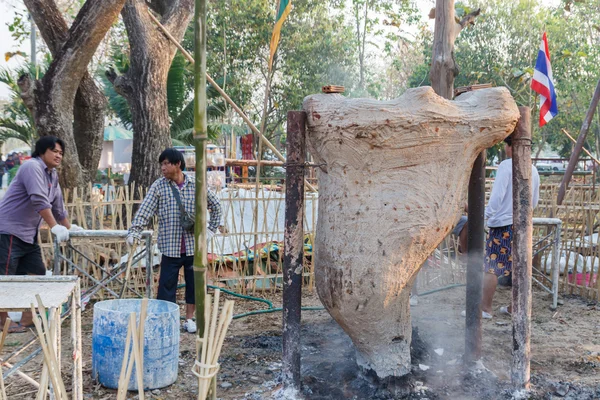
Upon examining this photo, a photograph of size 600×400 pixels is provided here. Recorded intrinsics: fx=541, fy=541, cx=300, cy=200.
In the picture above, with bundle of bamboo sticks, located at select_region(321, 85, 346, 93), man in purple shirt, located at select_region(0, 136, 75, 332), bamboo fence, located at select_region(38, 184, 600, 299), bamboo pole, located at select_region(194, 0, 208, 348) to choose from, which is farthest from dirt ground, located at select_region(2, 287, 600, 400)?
bundle of bamboo sticks, located at select_region(321, 85, 346, 93)

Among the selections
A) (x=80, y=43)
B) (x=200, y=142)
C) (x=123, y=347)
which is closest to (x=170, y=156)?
(x=123, y=347)

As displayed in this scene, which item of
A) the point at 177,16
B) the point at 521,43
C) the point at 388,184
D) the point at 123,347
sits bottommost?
the point at 123,347

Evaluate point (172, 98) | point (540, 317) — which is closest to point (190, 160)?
point (172, 98)

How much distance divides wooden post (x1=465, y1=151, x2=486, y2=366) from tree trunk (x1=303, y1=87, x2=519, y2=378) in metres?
0.70

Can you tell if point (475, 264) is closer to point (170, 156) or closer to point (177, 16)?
point (170, 156)

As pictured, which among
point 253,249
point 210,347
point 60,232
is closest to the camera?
point 210,347

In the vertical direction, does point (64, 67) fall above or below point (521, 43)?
below

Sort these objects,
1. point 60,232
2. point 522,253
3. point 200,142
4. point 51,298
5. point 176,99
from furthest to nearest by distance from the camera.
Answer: point 176,99, point 60,232, point 522,253, point 51,298, point 200,142

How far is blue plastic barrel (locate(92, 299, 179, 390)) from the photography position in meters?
3.78

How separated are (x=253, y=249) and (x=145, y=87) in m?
3.02

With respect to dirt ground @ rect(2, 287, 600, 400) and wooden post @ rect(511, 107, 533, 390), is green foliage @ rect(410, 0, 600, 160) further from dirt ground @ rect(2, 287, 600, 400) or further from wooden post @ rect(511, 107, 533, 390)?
wooden post @ rect(511, 107, 533, 390)

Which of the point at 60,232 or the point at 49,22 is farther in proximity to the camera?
the point at 49,22

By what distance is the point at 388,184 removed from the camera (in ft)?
11.3

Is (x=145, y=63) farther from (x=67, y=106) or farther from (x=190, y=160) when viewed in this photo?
(x=190, y=160)
